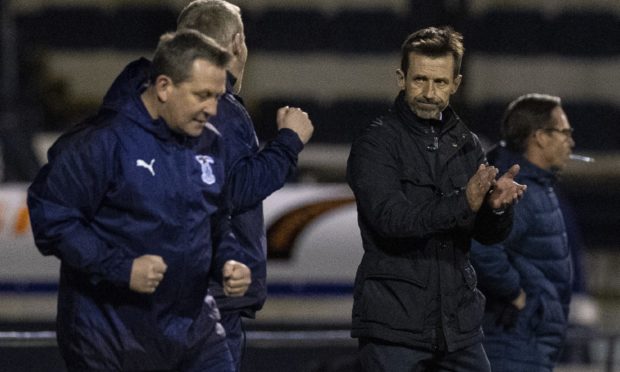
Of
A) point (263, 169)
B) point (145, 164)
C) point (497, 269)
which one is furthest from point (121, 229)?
point (497, 269)

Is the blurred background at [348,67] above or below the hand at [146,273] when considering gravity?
below

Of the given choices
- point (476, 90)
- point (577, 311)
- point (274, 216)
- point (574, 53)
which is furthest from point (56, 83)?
point (577, 311)

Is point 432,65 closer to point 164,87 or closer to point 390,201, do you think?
point 390,201

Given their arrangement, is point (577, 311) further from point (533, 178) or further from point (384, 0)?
point (384, 0)

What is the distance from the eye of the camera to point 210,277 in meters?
4.68

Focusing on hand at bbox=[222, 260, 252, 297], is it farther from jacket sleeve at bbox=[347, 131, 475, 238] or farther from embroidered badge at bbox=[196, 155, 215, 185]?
jacket sleeve at bbox=[347, 131, 475, 238]

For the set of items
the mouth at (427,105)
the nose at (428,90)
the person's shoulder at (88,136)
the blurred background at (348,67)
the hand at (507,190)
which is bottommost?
the blurred background at (348,67)

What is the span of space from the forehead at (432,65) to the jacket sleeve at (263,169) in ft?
1.54

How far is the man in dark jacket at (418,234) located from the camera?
4.96 metres

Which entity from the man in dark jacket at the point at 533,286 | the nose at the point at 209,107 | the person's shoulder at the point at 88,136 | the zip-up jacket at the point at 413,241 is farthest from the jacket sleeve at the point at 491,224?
the person's shoulder at the point at 88,136

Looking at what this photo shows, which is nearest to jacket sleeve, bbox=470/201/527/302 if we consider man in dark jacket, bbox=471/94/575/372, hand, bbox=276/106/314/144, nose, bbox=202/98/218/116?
man in dark jacket, bbox=471/94/575/372

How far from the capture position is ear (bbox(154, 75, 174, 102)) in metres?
4.41

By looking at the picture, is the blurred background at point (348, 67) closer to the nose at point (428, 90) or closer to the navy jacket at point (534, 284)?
the navy jacket at point (534, 284)

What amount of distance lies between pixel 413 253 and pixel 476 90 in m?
13.6
